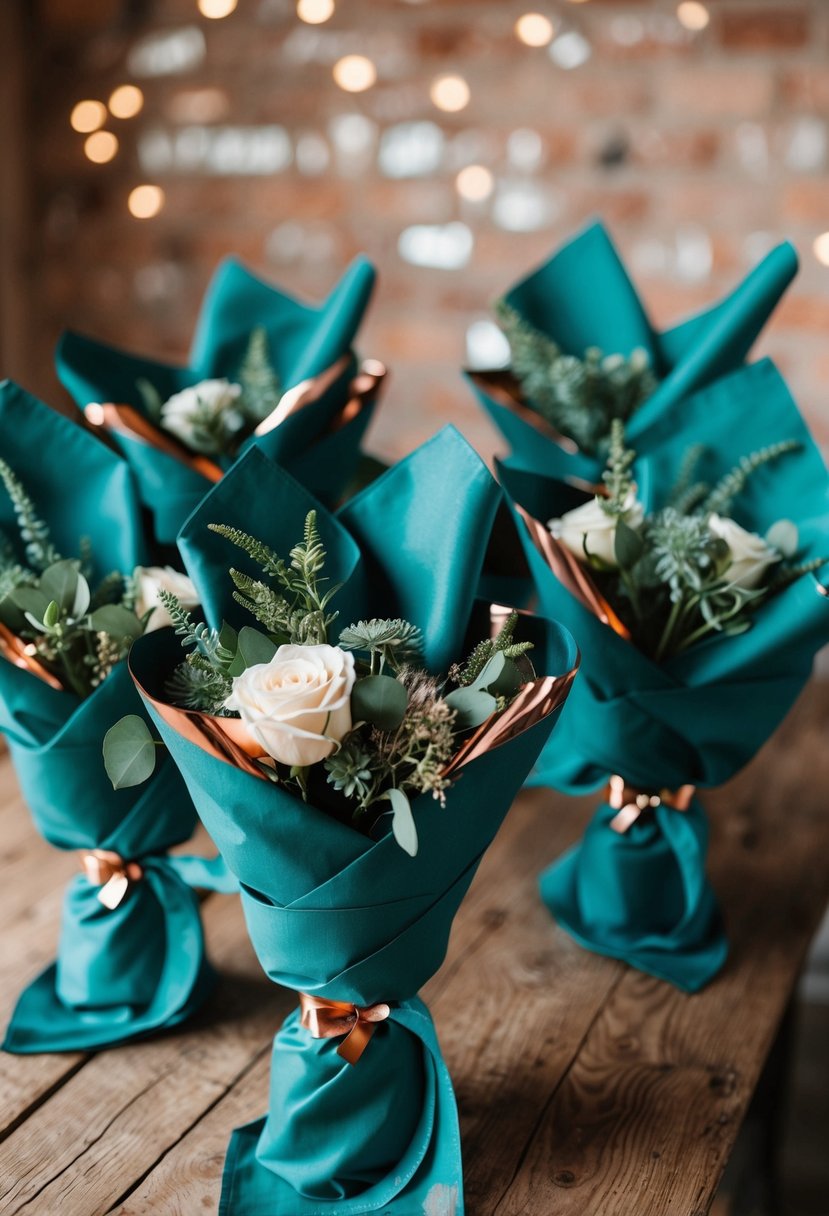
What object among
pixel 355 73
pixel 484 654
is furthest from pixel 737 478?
pixel 355 73

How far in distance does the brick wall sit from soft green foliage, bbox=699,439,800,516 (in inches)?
42.3

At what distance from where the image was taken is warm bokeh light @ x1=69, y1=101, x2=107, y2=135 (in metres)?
2.38

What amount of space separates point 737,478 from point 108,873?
0.66 m

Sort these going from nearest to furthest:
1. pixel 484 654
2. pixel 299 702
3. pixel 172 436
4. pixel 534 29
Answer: pixel 299 702, pixel 484 654, pixel 172 436, pixel 534 29

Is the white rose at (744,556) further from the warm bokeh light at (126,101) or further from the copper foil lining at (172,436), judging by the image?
the warm bokeh light at (126,101)

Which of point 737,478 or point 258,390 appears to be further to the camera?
point 258,390

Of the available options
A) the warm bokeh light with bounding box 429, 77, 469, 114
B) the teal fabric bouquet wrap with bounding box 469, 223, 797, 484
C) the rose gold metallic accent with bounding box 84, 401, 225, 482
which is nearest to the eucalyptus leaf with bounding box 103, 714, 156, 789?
the rose gold metallic accent with bounding box 84, 401, 225, 482

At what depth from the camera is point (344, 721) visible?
0.68m

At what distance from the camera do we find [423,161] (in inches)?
88.4

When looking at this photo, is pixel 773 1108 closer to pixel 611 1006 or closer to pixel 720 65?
pixel 611 1006

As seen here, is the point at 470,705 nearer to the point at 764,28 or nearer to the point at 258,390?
the point at 258,390

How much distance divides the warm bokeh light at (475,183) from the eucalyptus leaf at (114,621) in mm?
1604

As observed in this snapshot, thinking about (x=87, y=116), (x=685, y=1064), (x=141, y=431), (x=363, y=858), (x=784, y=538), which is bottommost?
(x=685, y=1064)

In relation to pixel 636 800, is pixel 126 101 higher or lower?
higher
